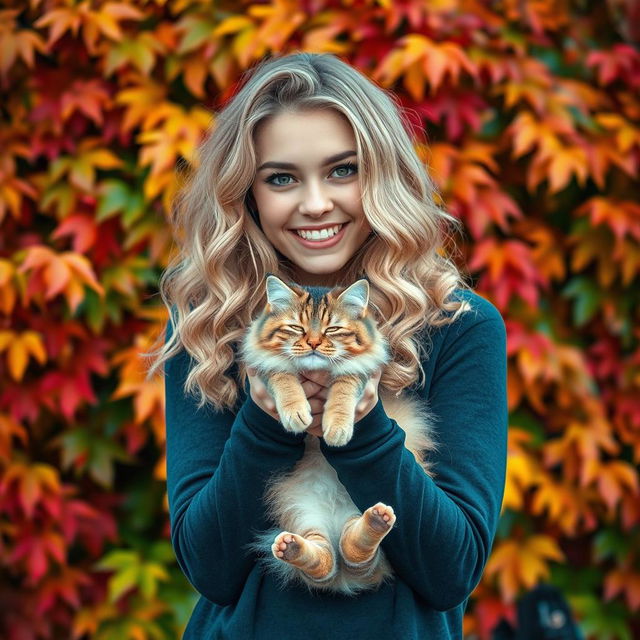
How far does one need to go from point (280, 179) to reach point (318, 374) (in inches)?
21.8

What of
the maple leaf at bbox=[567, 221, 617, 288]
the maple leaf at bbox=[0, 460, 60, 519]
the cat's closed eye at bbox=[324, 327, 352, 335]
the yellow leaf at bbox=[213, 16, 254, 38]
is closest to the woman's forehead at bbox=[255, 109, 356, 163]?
the cat's closed eye at bbox=[324, 327, 352, 335]

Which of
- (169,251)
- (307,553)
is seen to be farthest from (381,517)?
(169,251)

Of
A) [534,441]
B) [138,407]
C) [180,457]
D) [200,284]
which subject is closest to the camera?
[180,457]

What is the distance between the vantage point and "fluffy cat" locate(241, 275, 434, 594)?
203 cm

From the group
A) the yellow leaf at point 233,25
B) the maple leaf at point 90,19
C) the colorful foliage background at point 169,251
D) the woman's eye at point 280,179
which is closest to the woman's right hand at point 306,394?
the woman's eye at point 280,179

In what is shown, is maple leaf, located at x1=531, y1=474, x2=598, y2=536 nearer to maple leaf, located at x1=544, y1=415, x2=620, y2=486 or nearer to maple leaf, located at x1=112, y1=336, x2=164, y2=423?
maple leaf, located at x1=544, y1=415, x2=620, y2=486

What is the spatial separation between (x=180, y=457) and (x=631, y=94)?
3004 millimetres

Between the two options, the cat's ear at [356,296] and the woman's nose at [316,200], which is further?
the woman's nose at [316,200]

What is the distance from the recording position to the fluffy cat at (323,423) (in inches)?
80.0

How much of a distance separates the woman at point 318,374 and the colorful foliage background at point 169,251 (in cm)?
154

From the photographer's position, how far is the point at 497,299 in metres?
4.14

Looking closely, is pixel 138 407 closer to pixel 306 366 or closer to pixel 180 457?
pixel 180 457

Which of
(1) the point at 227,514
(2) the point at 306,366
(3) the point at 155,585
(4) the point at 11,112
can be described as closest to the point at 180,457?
(1) the point at 227,514

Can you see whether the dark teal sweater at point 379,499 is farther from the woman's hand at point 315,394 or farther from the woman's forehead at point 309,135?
the woman's forehead at point 309,135
